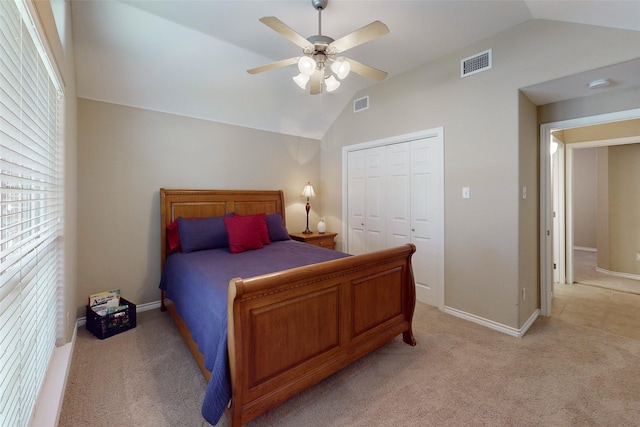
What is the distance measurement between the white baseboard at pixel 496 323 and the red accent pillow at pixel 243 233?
7.30 feet

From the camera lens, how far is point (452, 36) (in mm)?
2607

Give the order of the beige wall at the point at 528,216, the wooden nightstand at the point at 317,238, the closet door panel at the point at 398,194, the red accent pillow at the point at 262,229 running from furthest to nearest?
the wooden nightstand at the point at 317,238
the closet door panel at the point at 398,194
the red accent pillow at the point at 262,229
the beige wall at the point at 528,216

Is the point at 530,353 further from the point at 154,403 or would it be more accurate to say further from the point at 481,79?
the point at 154,403

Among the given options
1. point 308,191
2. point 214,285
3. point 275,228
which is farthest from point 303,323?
point 308,191

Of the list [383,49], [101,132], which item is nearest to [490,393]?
[383,49]

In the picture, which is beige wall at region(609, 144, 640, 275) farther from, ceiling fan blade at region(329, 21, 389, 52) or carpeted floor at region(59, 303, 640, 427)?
ceiling fan blade at region(329, 21, 389, 52)

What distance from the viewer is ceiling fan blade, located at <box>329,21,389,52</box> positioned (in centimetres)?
170

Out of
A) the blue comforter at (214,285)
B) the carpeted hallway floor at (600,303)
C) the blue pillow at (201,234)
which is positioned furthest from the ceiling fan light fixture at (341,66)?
the carpeted hallway floor at (600,303)

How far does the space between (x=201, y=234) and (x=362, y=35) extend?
2.38 m

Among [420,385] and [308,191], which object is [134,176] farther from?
[420,385]

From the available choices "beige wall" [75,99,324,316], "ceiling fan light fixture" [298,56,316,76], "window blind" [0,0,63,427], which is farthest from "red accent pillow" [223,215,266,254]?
"ceiling fan light fixture" [298,56,316,76]

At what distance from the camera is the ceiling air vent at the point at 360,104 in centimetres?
383

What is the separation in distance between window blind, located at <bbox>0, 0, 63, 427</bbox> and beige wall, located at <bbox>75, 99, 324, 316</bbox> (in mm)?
990

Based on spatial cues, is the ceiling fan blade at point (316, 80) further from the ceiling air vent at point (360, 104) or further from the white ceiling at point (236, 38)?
the ceiling air vent at point (360, 104)
